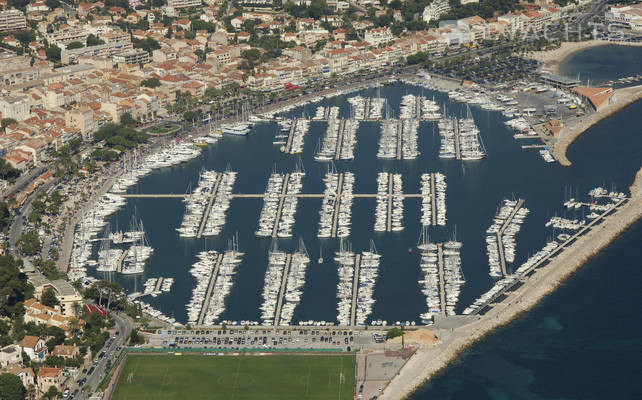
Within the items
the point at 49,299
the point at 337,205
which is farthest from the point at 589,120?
the point at 49,299

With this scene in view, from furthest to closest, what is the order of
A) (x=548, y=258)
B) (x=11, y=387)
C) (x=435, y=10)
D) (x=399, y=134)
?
(x=435, y=10) < (x=399, y=134) < (x=548, y=258) < (x=11, y=387)

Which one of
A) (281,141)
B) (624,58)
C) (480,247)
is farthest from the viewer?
(624,58)

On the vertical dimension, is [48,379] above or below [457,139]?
above

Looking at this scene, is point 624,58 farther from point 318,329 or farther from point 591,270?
point 318,329

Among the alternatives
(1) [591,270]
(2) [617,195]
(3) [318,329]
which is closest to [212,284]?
(3) [318,329]

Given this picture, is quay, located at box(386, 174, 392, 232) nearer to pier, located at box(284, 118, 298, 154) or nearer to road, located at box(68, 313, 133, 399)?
pier, located at box(284, 118, 298, 154)

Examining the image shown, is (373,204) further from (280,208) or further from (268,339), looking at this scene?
(268,339)
